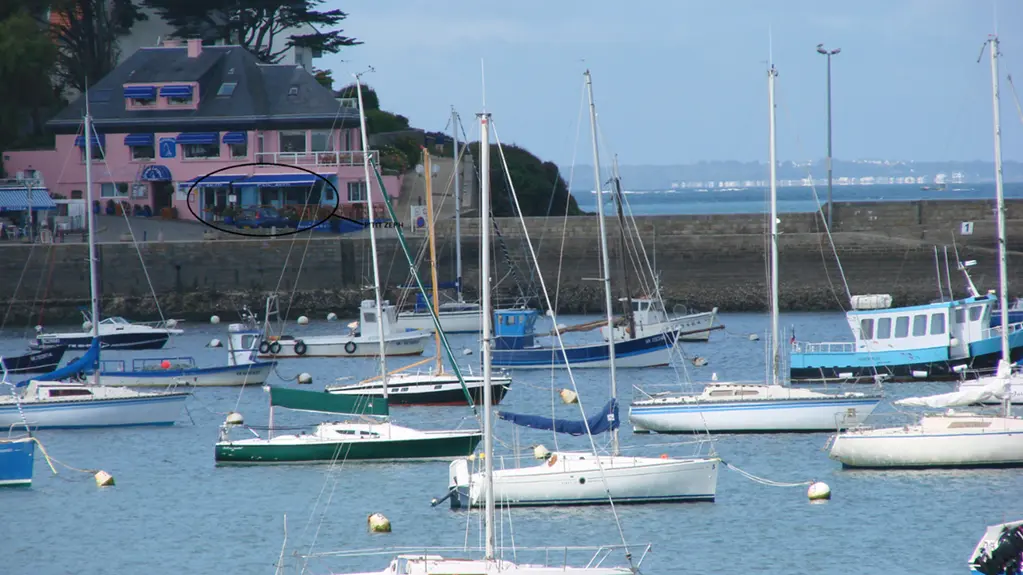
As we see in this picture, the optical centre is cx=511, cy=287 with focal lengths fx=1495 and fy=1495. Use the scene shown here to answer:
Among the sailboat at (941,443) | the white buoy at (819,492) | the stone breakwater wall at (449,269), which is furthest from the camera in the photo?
the stone breakwater wall at (449,269)

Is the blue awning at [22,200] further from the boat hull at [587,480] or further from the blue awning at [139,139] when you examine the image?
the boat hull at [587,480]

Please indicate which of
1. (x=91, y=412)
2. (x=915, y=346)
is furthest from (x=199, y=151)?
(x=915, y=346)

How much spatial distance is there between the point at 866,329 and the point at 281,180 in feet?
109

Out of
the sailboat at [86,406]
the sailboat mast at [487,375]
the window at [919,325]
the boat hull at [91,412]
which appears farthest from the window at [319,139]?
the sailboat mast at [487,375]

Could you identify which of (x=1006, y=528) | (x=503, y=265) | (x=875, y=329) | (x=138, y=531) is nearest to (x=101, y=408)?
(x=138, y=531)

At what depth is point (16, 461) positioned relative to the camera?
1000 inches

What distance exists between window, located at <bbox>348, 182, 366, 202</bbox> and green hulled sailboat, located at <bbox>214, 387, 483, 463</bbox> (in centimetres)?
3559

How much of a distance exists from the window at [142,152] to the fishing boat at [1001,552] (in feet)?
182

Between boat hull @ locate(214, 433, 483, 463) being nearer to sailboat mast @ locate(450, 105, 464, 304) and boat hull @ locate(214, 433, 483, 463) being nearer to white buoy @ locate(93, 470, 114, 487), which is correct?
white buoy @ locate(93, 470, 114, 487)

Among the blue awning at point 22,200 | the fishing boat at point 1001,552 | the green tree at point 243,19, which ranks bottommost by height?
the fishing boat at point 1001,552

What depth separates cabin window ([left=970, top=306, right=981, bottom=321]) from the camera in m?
34.8

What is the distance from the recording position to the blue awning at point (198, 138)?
65.6 metres

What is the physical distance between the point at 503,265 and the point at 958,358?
2718 centimetres

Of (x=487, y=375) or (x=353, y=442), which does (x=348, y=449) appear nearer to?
(x=353, y=442)
